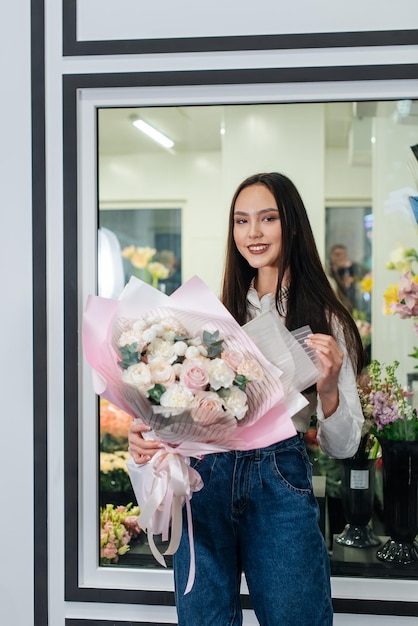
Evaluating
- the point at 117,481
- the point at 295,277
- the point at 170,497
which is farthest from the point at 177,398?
the point at 117,481

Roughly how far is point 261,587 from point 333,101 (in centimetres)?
138

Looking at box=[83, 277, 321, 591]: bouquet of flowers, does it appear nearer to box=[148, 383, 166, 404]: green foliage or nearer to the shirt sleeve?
box=[148, 383, 166, 404]: green foliage

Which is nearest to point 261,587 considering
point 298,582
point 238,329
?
point 298,582

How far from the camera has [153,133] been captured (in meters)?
2.11

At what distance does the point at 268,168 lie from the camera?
205 centimetres

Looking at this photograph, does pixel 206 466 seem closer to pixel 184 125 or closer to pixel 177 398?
pixel 177 398

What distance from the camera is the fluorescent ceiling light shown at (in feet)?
6.86

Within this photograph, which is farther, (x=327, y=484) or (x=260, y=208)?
(x=327, y=484)

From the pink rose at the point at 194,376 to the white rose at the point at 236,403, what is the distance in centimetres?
5

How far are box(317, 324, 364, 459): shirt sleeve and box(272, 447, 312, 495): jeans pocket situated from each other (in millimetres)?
113

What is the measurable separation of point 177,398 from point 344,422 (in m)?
0.50

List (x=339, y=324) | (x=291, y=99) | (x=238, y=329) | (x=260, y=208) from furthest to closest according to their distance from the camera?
1. (x=291, y=99)
2. (x=260, y=208)
3. (x=339, y=324)
4. (x=238, y=329)

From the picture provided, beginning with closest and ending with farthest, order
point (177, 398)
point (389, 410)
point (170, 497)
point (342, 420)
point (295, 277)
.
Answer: point (177, 398) < point (170, 497) < point (342, 420) < point (295, 277) < point (389, 410)

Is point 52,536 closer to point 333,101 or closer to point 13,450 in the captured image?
point 13,450
